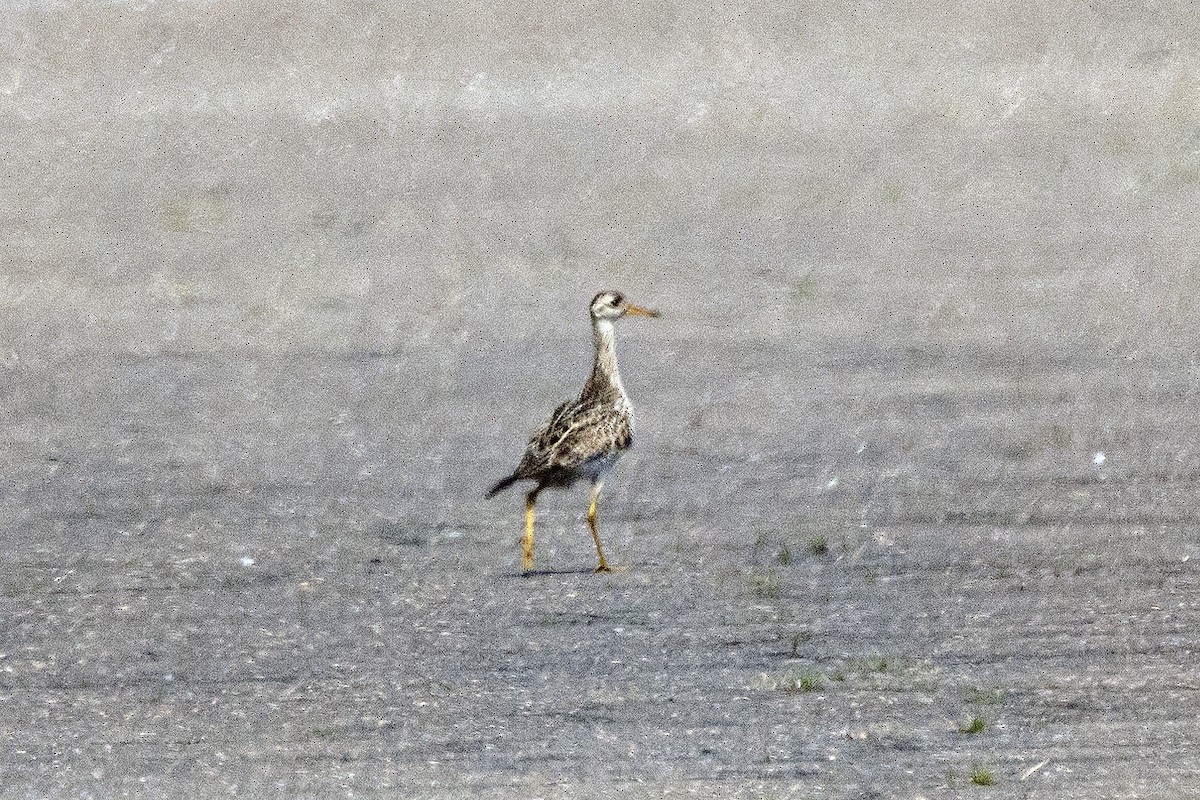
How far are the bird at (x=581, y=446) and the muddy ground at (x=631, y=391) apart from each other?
1.19ft

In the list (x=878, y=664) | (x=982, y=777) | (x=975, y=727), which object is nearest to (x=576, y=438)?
(x=878, y=664)

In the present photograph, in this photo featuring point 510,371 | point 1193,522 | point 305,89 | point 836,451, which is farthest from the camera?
point 305,89

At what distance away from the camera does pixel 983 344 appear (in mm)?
17062

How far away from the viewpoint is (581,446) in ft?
38.1

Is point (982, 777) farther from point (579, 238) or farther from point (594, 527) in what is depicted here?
point (579, 238)

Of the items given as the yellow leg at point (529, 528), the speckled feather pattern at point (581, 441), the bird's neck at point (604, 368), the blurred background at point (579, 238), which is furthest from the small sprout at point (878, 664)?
the blurred background at point (579, 238)

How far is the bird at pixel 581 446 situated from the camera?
1155 cm

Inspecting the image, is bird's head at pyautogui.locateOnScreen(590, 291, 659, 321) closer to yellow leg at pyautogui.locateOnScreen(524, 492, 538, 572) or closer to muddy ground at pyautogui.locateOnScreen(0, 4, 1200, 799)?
muddy ground at pyautogui.locateOnScreen(0, 4, 1200, 799)

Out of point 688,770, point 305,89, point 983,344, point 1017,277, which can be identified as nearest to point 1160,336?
point 983,344

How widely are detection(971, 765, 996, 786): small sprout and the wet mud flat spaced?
0.01 metres

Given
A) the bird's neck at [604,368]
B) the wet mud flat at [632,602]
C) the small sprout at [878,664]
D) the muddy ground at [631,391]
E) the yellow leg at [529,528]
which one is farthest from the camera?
the bird's neck at [604,368]

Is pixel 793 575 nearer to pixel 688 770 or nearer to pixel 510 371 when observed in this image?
pixel 688 770

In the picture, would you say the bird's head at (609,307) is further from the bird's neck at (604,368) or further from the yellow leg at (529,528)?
the yellow leg at (529,528)

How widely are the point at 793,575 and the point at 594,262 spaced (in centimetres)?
923
